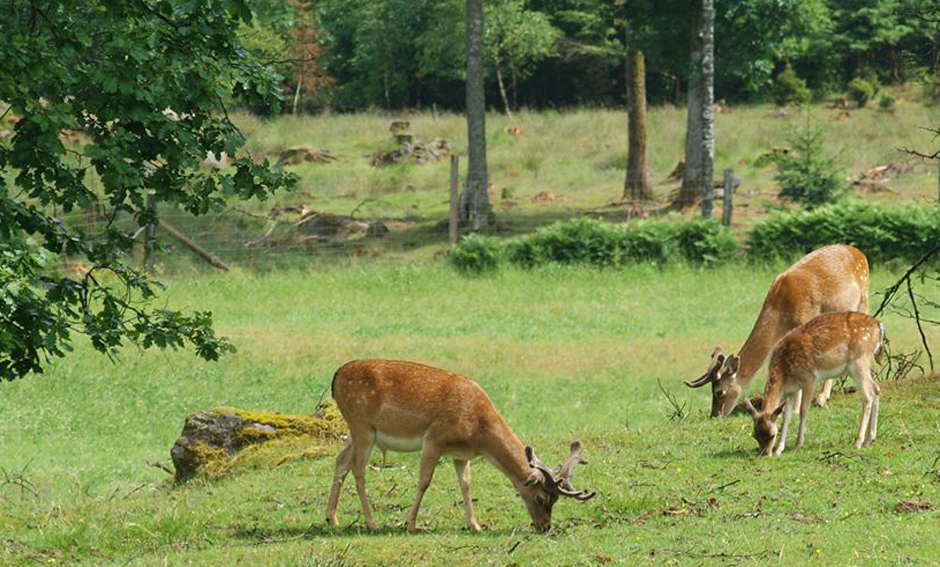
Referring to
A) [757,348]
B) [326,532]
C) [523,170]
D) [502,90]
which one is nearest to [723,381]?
[757,348]

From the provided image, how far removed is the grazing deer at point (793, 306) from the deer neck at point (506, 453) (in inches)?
151

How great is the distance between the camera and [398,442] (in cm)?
1077

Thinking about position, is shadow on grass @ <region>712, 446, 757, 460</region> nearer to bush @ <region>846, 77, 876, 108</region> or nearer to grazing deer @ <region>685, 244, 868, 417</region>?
grazing deer @ <region>685, 244, 868, 417</region>

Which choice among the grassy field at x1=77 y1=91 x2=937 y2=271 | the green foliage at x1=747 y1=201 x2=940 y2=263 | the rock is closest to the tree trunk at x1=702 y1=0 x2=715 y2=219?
the grassy field at x1=77 y1=91 x2=937 y2=271

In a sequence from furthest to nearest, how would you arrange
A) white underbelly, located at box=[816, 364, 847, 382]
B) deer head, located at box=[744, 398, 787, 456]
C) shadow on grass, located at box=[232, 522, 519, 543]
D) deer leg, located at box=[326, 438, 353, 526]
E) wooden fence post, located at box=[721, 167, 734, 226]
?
wooden fence post, located at box=[721, 167, 734, 226]
white underbelly, located at box=[816, 364, 847, 382]
deer head, located at box=[744, 398, 787, 456]
deer leg, located at box=[326, 438, 353, 526]
shadow on grass, located at box=[232, 522, 519, 543]

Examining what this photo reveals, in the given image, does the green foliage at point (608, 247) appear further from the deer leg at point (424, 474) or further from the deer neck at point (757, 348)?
the deer leg at point (424, 474)

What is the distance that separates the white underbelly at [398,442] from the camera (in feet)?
35.1

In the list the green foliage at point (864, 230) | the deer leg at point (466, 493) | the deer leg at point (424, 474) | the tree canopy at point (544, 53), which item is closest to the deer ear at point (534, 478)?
the deer leg at point (466, 493)

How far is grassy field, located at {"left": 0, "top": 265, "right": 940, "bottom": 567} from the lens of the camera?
10062 mm

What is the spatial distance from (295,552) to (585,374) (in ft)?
33.4

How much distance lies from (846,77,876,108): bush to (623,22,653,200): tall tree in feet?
61.0

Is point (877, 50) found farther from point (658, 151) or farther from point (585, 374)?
point (585, 374)

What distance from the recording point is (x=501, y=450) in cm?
1055

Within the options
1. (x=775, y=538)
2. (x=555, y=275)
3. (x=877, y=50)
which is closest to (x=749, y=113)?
(x=877, y=50)
